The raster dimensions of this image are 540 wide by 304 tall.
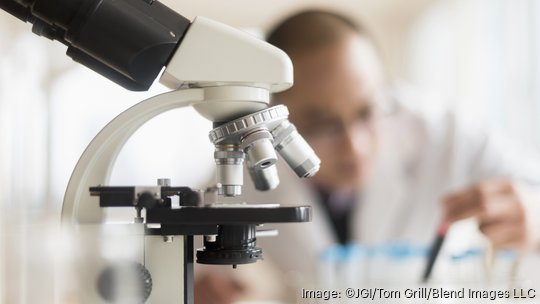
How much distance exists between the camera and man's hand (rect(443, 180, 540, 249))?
1.36m

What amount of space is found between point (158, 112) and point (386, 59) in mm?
1953

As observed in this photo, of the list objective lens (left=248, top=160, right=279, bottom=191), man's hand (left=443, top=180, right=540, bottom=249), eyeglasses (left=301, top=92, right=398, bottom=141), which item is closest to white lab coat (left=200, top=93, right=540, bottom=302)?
eyeglasses (left=301, top=92, right=398, bottom=141)

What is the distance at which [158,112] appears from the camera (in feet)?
2.44

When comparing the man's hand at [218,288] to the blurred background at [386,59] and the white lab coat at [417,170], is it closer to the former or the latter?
the white lab coat at [417,170]

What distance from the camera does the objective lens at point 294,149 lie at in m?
0.72

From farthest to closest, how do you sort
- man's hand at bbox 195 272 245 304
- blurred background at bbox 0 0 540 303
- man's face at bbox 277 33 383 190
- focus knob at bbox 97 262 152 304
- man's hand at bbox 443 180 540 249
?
1. blurred background at bbox 0 0 540 303
2. man's face at bbox 277 33 383 190
3. man's hand at bbox 443 180 540 249
4. man's hand at bbox 195 272 245 304
5. focus knob at bbox 97 262 152 304

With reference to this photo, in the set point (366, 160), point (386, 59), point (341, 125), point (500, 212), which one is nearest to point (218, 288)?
point (500, 212)

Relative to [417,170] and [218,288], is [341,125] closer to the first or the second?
[417,170]

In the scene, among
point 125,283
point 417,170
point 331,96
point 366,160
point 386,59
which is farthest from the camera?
point 386,59

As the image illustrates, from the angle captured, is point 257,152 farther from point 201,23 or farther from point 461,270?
point 461,270

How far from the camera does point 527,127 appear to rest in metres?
2.37

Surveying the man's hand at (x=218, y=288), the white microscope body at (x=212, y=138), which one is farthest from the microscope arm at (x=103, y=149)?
the man's hand at (x=218, y=288)

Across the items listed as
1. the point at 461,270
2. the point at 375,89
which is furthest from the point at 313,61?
the point at 461,270

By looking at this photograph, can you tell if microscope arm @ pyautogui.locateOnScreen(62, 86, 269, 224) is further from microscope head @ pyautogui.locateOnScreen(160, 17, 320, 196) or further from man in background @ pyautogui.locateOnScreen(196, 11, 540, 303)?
man in background @ pyautogui.locateOnScreen(196, 11, 540, 303)
